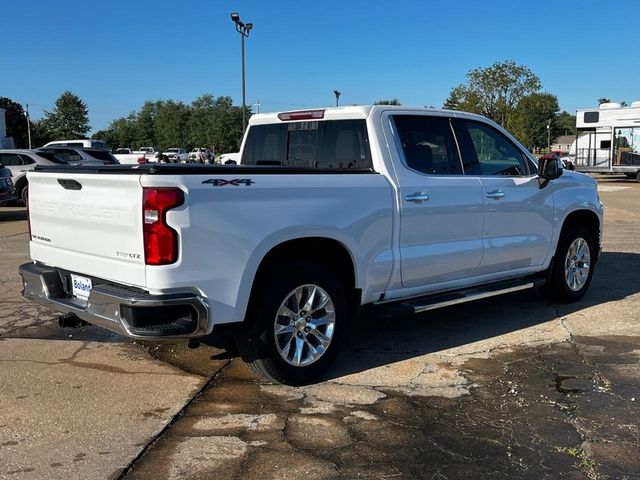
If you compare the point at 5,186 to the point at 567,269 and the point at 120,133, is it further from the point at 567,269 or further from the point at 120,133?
the point at 120,133

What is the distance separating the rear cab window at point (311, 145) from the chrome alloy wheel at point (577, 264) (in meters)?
2.98

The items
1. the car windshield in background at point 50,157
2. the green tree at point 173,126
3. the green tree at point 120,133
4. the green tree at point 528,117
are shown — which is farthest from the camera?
the green tree at point 120,133

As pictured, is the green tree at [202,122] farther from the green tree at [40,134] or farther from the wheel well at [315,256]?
the wheel well at [315,256]

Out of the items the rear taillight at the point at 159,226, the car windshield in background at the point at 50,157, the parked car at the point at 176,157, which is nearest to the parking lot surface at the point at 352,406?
the rear taillight at the point at 159,226

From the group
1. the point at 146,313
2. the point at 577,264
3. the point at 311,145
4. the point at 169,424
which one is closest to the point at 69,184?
the point at 146,313

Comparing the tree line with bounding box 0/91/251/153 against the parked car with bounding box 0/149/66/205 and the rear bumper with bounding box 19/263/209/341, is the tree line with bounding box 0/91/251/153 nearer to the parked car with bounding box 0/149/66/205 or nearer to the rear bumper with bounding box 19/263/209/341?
the parked car with bounding box 0/149/66/205

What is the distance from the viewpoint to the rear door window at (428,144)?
539cm

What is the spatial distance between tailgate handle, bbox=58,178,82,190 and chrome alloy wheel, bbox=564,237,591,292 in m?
4.98

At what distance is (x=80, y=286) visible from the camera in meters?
4.53

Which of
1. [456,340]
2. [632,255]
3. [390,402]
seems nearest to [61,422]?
[390,402]

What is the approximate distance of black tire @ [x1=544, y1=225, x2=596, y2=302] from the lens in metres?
6.91

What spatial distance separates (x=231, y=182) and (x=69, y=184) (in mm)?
1245

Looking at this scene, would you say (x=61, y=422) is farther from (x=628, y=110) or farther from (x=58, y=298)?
(x=628, y=110)

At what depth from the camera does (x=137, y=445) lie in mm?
3727
